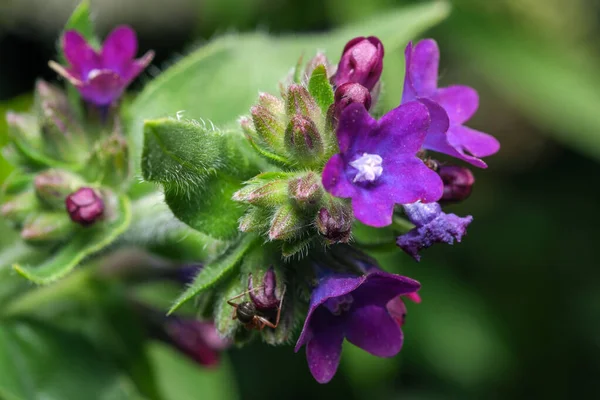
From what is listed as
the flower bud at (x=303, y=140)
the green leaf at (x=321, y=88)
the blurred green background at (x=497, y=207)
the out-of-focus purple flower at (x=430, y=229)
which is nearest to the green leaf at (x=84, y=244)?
the flower bud at (x=303, y=140)

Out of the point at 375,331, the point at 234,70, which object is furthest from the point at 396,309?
the point at 234,70

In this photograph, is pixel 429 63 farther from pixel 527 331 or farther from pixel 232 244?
pixel 527 331

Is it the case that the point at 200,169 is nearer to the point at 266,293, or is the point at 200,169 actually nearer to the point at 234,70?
the point at 266,293

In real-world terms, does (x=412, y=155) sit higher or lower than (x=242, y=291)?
higher

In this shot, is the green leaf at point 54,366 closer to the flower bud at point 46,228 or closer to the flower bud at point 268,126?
the flower bud at point 46,228

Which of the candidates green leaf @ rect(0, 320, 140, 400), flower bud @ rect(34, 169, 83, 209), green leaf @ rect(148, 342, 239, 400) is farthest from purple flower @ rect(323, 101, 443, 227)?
green leaf @ rect(148, 342, 239, 400)

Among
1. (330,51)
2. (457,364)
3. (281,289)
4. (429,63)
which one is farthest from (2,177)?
(457,364)
